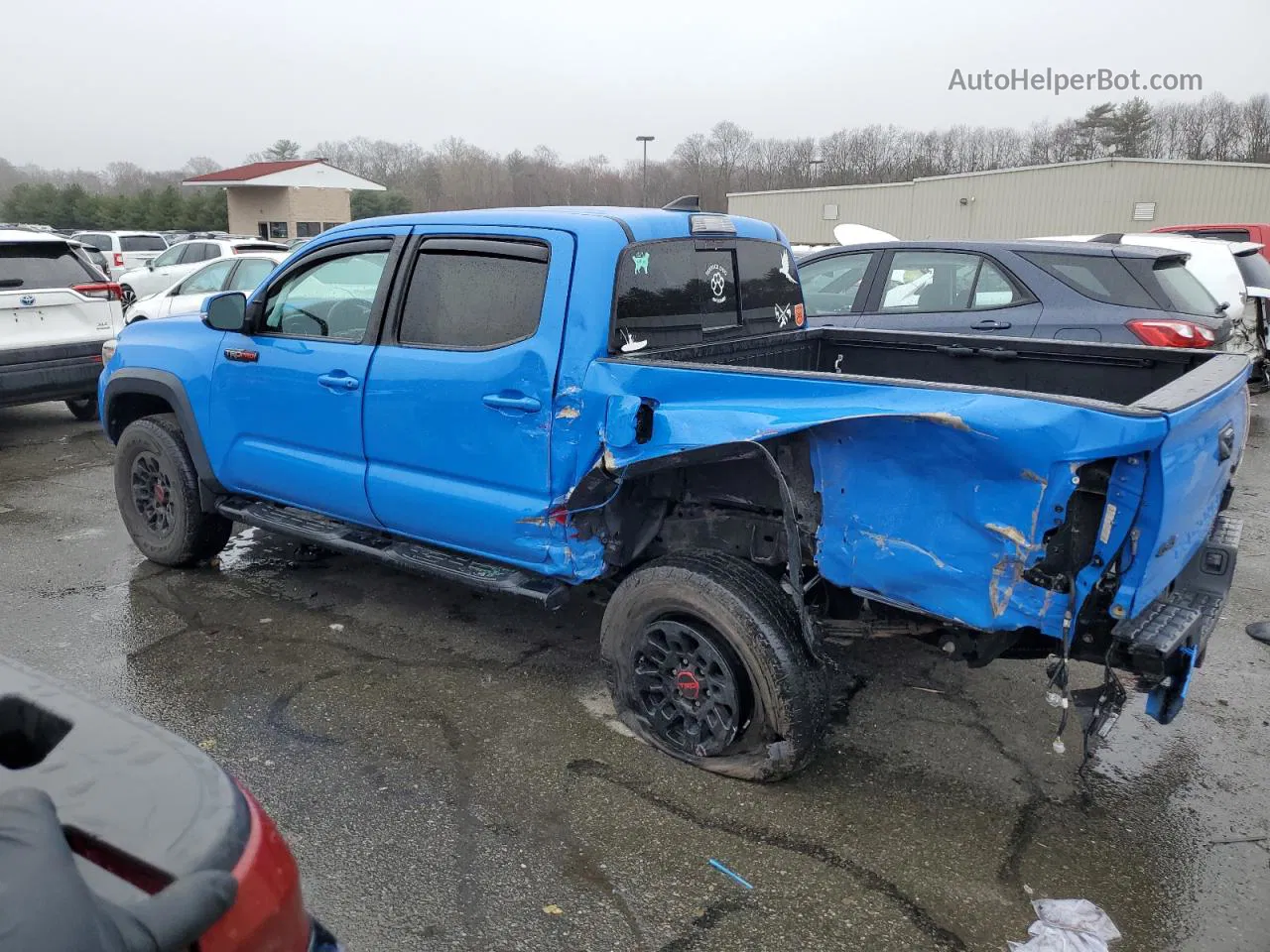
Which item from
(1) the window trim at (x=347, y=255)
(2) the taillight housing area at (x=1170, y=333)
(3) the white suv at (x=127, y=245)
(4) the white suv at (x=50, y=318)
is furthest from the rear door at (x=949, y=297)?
(3) the white suv at (x=127, y=245)

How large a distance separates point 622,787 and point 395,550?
1.57 meters

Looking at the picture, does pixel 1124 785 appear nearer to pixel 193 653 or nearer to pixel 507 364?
pixel 507 364

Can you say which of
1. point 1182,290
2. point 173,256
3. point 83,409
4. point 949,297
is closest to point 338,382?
point 949,297

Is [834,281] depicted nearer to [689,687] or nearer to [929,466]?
[689,687]

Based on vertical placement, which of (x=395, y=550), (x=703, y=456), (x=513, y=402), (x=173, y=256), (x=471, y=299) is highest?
(x=173, y=256)

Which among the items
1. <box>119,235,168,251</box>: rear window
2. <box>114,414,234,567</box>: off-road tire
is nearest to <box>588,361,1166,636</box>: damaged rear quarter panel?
<box>114,414,234,567</box>: off-road tire

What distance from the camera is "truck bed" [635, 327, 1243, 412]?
12.2 feet

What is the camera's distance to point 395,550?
4238mm

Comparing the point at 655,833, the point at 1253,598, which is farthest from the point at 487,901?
the point at 1253,598

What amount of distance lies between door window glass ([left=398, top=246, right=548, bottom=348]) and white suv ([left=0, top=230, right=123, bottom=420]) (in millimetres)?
6185

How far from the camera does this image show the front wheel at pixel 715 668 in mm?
3160

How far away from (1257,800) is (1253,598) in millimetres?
2133

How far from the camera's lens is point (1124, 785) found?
11.1 ft

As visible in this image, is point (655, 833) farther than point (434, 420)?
No
